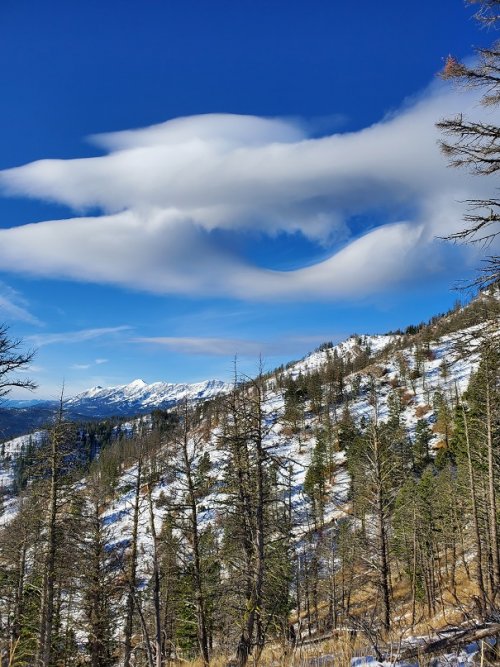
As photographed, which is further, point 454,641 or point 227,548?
point 227,548

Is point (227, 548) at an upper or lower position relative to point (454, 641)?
lower

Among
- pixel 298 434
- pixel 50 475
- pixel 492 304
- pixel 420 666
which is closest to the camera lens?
pixel 420 666

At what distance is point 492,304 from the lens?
12.0m

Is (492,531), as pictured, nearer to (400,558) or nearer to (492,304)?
(492,304)

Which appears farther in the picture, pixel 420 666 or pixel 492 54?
pixel 492 54

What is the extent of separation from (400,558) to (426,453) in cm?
3301

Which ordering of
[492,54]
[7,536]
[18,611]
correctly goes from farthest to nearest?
[7,536]
[18,611]
[492,54]

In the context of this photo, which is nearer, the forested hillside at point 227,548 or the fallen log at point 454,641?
the fallen log at point 454,641

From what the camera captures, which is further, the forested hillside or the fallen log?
the forested hillside

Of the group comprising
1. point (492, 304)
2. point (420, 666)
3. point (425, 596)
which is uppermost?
point (492, 304)

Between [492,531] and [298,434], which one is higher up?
[298,434]

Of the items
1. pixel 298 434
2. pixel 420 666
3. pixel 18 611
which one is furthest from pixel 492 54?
pixel 298 434

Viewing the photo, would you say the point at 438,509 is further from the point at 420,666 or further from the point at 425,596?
the point at 420,666

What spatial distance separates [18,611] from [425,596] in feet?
93.5
